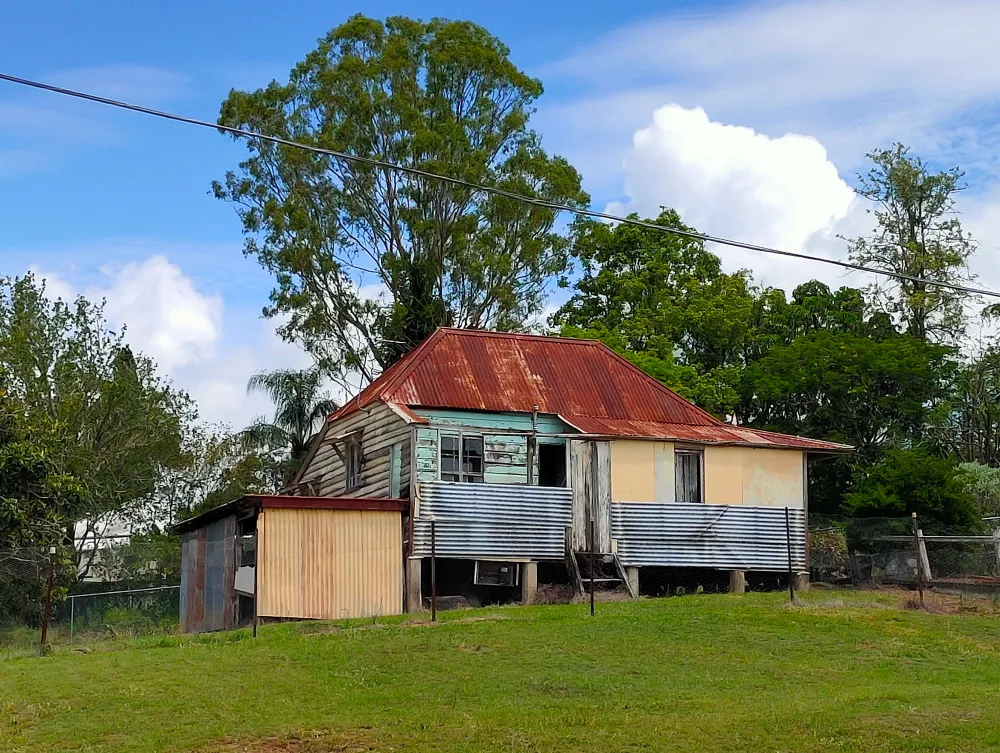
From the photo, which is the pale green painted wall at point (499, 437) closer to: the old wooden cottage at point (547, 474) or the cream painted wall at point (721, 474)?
the old wooden cottage at point (547, 474)

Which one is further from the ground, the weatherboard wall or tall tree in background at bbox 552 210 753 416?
tall tree in background at bbox 552 210 753 416

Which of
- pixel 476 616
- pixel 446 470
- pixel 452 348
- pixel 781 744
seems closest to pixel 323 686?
pixel 781 744

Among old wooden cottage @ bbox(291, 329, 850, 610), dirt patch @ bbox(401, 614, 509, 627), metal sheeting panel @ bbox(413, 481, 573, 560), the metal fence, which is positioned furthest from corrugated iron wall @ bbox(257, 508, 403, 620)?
the metal fence

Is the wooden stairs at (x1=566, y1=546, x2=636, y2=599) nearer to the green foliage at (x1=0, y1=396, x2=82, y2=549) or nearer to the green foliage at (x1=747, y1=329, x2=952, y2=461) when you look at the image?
the green foliage at (x1=0, y1=396, x2=82, y2=549)

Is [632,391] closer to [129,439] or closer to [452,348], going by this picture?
[452,348]

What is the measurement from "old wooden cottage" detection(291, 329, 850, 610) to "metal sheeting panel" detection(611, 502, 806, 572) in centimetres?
3

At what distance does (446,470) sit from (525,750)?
55.4ft

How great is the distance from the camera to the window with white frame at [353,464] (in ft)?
109

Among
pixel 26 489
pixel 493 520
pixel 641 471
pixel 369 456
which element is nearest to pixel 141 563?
pixel 26 489

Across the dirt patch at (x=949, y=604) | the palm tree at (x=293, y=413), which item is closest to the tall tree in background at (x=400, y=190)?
the palm tree at (x=293, y=413)

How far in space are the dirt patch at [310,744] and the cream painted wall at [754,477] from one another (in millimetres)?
19143

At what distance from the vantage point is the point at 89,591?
3969 cm

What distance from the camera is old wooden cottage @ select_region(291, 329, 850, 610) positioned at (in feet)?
99.9

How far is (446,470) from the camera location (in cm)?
3067
